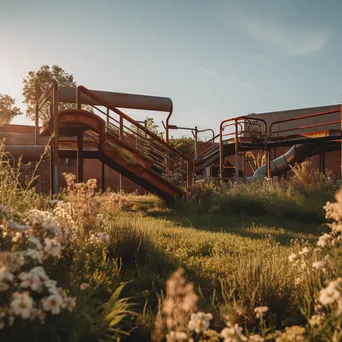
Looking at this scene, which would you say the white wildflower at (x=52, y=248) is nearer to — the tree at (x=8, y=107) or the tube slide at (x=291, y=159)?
the tube slide at (x=291, y=159)

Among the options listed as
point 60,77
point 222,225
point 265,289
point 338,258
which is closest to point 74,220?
point 265,289

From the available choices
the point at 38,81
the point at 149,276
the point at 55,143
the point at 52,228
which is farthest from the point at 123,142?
the point at 38,81

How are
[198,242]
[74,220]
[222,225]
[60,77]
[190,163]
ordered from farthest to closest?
[60,77], [190,163], [222,225], [198,242], [74,220]

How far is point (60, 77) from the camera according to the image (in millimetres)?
47562

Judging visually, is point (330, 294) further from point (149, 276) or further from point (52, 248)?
point (149, 276)

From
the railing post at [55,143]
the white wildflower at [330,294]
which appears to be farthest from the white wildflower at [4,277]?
the railing post at [55,143]

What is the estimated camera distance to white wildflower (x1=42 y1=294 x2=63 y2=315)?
212 cm

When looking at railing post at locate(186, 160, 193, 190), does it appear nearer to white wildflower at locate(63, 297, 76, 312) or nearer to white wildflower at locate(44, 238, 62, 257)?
white wildflower at locate(44, 238, 62, 257)

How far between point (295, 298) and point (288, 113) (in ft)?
87.5

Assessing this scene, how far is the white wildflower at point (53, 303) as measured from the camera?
212 cm

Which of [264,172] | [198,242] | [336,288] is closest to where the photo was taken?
[336,288]

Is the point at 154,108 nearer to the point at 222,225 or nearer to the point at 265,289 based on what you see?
the point at 222,225

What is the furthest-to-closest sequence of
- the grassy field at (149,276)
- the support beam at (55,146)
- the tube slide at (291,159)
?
the tube slide at (291,159) < the support beam at (55,146) < the grassy field at (149,276)

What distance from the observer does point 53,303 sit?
215cm
